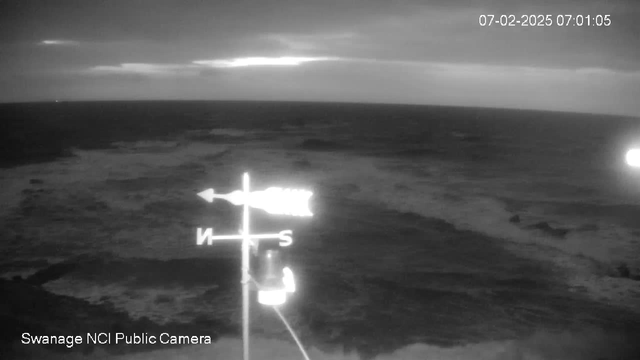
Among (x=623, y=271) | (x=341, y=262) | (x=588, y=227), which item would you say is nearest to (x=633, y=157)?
(x=341, y=262)

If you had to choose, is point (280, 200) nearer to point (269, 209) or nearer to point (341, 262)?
point (269, 209)

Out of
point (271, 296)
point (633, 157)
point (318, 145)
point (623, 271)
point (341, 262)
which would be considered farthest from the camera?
point (318, 145)

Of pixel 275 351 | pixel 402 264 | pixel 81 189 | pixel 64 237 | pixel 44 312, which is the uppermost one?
pixel 81 189

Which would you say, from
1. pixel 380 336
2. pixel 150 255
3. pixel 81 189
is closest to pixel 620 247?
pixel 380 336

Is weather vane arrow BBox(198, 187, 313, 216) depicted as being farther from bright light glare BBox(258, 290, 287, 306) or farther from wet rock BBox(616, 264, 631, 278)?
wet rock BBox(616, 264, 631, 278)

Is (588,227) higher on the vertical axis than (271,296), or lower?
higher

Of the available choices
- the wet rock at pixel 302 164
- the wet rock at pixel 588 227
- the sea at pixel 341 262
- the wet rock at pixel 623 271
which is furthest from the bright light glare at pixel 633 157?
the wet rock at pixel 302 164

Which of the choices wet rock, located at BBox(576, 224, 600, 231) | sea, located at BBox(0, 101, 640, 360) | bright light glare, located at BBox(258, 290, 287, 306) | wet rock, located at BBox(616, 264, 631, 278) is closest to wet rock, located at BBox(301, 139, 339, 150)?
sea, located at BBox(0, 101, 640, 360)

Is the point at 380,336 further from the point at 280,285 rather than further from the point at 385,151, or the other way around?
the point at 385,151
